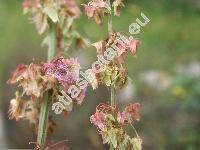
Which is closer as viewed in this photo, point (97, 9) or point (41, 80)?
point (97, 9)

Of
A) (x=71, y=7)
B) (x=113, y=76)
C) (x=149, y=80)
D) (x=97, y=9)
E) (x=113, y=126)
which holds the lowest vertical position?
A: (x=113, y=126)

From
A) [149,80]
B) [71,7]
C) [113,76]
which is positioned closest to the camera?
[113,76]

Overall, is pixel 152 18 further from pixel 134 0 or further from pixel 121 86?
pixel 121 86

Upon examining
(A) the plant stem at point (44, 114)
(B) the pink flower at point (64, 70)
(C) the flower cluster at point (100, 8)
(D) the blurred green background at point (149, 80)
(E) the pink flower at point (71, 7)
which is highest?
(D) the blurred green background at point (149, 80)

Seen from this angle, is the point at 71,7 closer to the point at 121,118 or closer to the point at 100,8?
the point at 100,8

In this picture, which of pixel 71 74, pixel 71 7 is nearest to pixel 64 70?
pixel 71 74

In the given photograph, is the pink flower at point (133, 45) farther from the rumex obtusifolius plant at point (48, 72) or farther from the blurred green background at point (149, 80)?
the blurred green background at point (149, 80)

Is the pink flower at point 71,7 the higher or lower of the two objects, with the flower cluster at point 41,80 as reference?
higher

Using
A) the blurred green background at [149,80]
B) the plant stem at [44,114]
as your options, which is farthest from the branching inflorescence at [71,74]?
the blurred green background at [149,80]

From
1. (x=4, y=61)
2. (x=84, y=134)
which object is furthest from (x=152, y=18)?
(x=84, y=134)
